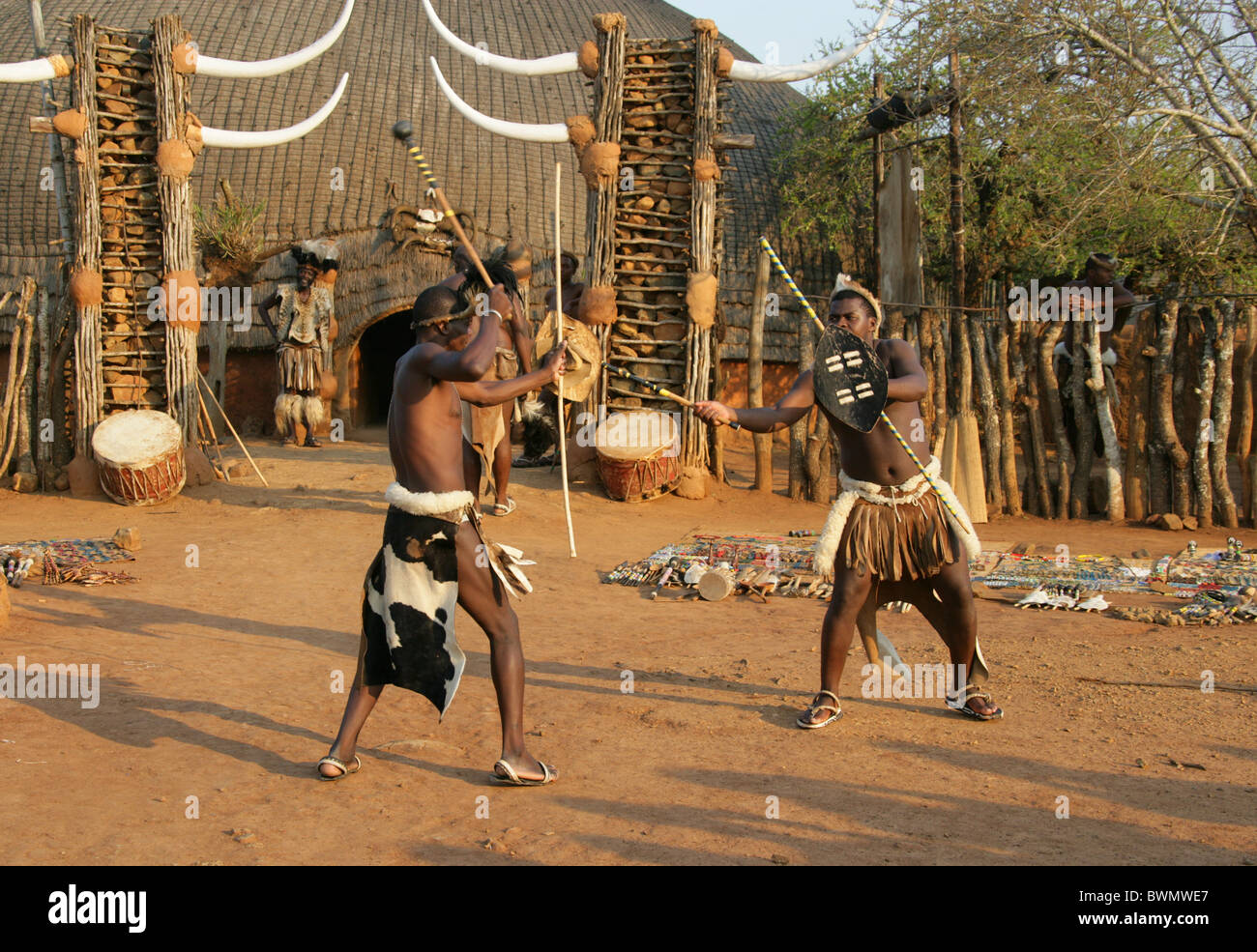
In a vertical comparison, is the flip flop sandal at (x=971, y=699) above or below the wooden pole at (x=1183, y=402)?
below

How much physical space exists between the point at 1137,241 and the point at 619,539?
7524 millimetres

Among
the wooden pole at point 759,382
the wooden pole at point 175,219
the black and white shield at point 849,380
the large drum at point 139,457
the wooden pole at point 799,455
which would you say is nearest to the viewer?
the black and white shield at point 849,380

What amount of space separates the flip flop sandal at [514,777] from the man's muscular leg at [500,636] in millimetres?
19

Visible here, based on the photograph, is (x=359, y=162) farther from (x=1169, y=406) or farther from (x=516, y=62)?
(x=1169, y=406)

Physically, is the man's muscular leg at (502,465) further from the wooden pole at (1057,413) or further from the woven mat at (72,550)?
the wooden pole at (1057,413)

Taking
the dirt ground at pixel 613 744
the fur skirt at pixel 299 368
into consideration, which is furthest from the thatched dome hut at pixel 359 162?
the dirt ground at pixel 613 744

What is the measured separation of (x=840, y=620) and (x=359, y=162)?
41.2ft

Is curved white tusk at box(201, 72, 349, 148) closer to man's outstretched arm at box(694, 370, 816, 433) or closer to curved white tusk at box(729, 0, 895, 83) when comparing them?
curved white tusk at box(729, 0, 895, 83)

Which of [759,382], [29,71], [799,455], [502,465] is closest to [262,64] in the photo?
[29,71]

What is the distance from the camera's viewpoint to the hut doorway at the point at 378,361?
16.5 metres

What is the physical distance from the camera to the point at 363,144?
1574 centimetres
